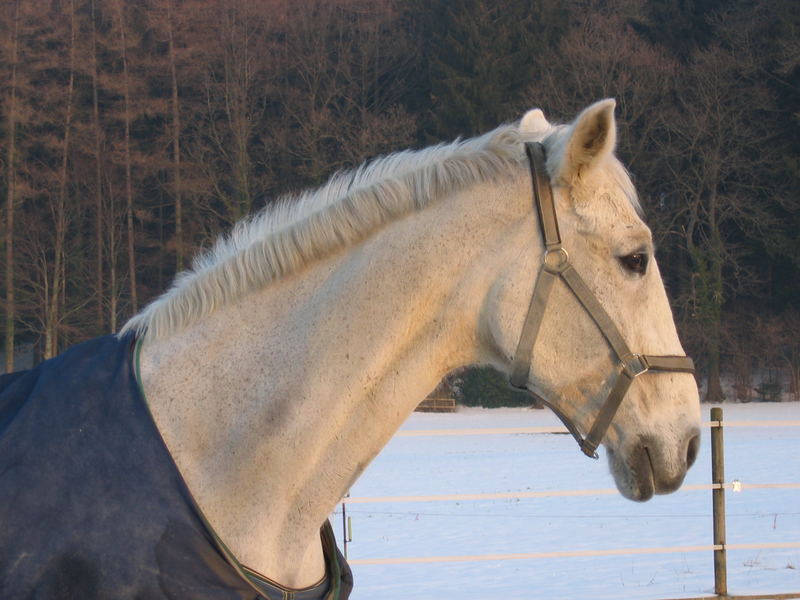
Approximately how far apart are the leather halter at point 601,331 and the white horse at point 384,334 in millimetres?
20

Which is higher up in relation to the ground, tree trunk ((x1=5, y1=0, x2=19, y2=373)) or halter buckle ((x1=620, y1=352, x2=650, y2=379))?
halter buckle ((x1=620, y1=352, x2=650, y2=379))

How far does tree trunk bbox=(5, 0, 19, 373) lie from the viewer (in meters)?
26.2

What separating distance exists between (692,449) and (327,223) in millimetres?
987

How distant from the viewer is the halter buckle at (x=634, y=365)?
7.06 feet

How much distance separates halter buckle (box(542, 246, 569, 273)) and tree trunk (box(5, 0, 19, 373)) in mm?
26137

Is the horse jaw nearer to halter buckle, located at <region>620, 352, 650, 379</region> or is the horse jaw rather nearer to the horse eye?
halter buckle, located at <region>620, 352, 650, 379</region>

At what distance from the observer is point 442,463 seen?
15.2m

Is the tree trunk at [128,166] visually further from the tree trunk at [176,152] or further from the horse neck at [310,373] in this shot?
the horse neck at [310,373]

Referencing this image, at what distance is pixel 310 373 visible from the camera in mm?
2188

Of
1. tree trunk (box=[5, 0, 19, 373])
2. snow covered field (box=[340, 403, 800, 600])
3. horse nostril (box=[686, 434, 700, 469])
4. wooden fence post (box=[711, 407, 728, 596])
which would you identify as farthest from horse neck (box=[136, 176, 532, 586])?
tree trunk (box=[5, 0, 19, 373])

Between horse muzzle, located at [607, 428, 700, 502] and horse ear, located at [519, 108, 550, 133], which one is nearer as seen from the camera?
horse muzzle, located at [607, 428, 700, 502]

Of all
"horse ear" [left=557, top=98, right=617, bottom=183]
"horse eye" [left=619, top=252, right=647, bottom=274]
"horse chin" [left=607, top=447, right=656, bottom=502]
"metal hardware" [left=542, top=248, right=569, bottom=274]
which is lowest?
"horse chin" [left=607, top=447, right=656, bottom=502]

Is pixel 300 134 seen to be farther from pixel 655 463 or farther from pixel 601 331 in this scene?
pixel 655 463

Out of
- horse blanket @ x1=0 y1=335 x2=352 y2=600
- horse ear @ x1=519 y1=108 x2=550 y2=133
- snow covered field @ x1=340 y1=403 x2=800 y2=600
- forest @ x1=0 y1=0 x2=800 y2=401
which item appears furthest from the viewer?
forest @ x1=0 y1=0 x2=800 y2=401
